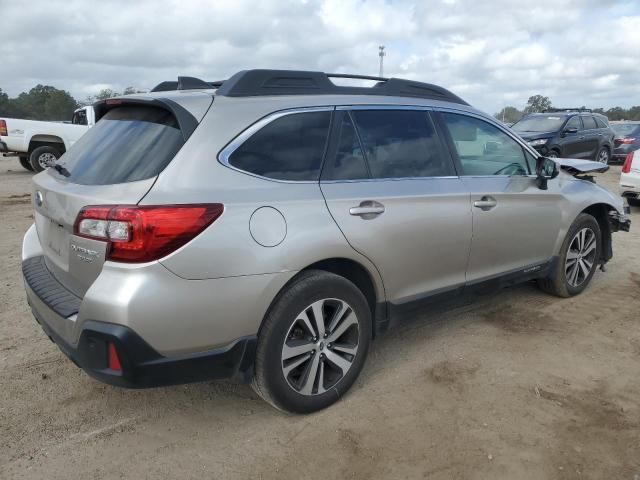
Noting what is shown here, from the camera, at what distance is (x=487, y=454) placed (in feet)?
8.89

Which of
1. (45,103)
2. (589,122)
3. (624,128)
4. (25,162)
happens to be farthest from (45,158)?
(45,103)

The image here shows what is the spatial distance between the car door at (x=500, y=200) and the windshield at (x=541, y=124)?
35.3ft

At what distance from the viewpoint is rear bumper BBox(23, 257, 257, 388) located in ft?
7.82

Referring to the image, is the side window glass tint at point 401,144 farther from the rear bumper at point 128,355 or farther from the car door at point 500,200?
the rear bumper at point 128,355

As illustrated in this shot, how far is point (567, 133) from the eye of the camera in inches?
551

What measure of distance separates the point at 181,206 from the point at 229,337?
Answer: 26.4 inches

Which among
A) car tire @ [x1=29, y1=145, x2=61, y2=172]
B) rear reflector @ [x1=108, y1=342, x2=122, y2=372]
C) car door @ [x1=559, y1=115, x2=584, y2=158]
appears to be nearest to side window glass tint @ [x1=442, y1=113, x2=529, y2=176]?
rear reflector @ [x1=108, y1=342, x2=122, y2=372]

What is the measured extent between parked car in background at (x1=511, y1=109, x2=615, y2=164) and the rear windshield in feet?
39.4

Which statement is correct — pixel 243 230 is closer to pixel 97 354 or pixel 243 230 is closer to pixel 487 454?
pixel 97 354

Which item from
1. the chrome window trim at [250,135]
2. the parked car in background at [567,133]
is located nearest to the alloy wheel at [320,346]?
the chrome window trim at [250,135]

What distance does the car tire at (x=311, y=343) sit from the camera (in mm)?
2758

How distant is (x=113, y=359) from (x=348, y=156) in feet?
5.49

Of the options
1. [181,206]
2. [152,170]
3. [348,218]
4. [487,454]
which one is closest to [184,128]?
[152,170]

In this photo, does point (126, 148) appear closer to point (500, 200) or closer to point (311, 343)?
point (311, 343)
